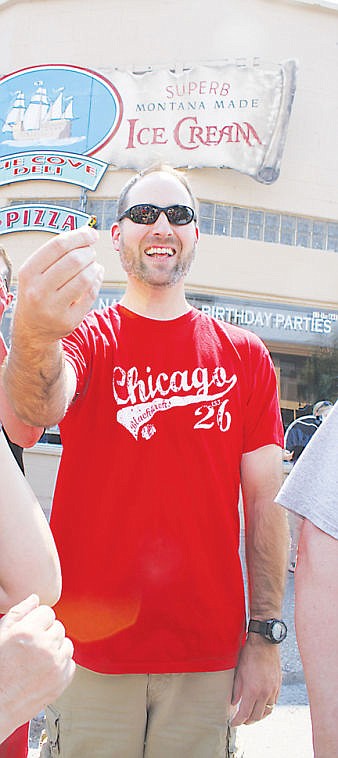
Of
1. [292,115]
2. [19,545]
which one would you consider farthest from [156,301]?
[292,115]

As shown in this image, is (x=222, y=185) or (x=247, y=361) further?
(x=222, y=185)

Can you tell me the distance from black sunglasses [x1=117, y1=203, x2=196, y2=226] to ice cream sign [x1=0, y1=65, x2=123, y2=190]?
925 cm

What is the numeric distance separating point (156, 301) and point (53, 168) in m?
9.82

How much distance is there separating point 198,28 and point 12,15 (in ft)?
11.4

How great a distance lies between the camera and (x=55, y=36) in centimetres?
1124

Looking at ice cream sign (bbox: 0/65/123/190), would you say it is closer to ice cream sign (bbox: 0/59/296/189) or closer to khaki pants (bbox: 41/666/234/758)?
ice cream sign (bbox: 0/59/296/189)

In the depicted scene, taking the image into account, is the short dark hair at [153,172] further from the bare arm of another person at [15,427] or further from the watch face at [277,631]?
the watch face at [277,631]

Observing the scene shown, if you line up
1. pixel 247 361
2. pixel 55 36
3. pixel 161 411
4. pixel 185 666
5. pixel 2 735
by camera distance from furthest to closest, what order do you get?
pixel 55 36 → pixel 247 361 → pixel 161 411 → pixel 185 666 → pixel 2 735

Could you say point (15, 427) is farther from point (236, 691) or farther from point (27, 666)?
point (236, 691)

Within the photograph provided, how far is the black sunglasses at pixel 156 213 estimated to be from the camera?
1857 mm

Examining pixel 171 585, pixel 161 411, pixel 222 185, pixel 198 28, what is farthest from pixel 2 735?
pixel 198 28

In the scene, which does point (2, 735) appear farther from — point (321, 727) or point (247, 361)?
point (247, 361)

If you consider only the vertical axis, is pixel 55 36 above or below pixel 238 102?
above

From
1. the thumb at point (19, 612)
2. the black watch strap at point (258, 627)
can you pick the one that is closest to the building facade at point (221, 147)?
the black watch strap at point (258, 627)
